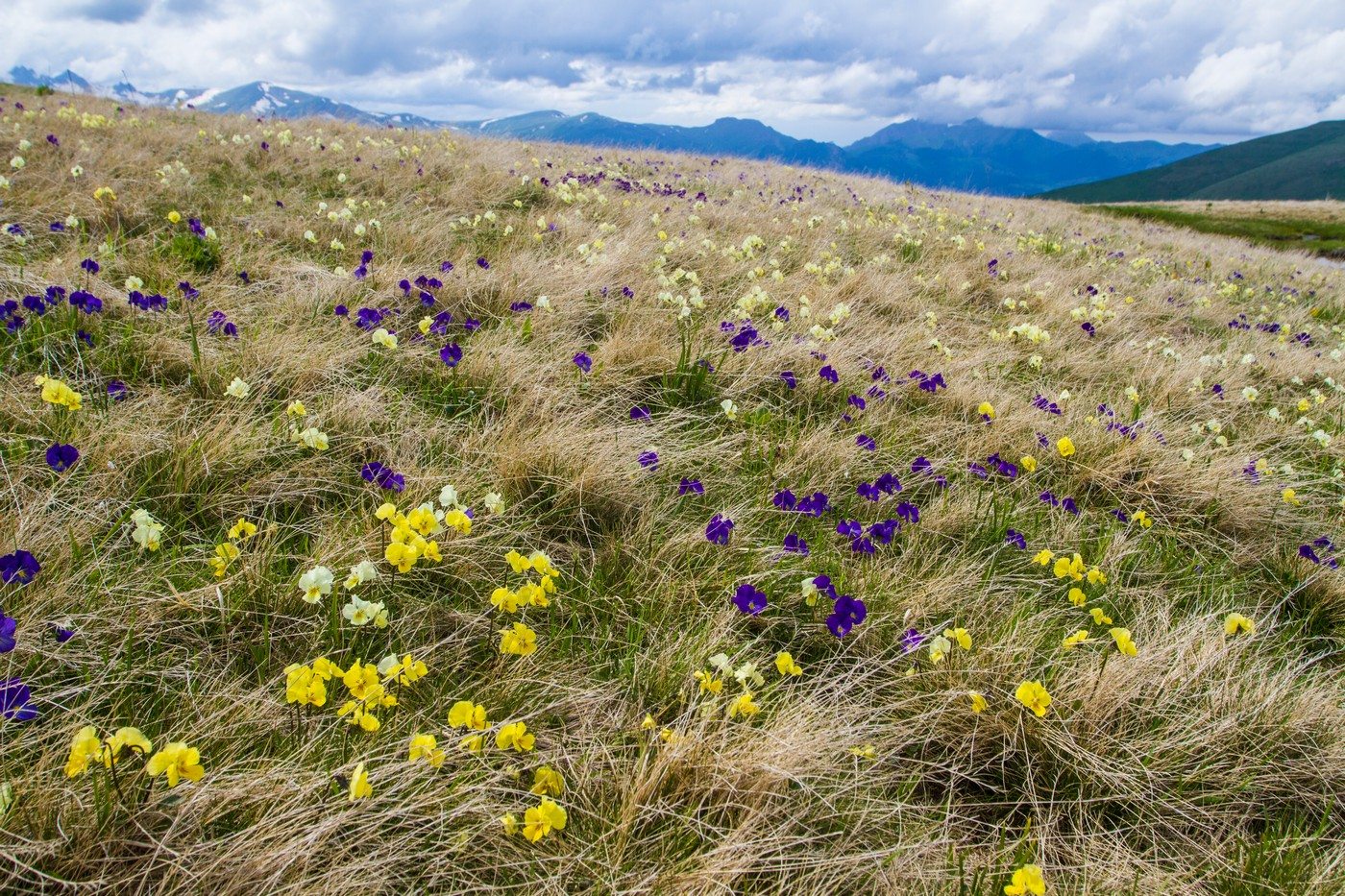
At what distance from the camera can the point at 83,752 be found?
58.9 inches

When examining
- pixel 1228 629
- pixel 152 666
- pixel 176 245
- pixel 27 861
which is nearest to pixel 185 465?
pixel 152 666

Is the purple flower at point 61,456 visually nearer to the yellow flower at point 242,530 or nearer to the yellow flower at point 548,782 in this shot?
the yellow flower at point 242,530

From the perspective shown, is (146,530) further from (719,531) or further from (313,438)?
(719,531)

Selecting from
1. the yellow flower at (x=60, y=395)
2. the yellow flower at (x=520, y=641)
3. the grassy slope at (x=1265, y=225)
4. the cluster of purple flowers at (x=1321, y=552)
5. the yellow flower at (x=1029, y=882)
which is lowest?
the yellow flower at (x=1029, y=882)

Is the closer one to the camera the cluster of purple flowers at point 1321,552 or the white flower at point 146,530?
the white flower at point 146,530

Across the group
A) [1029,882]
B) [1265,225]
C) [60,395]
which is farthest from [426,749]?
[1265,225]

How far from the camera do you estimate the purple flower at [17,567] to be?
1.96m

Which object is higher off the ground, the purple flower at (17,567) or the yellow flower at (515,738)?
the purple flower at (17,567)

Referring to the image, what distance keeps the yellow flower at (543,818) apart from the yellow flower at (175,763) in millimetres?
767

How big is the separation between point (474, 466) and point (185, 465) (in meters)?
1.18

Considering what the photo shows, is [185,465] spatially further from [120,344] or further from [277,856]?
[277,856]

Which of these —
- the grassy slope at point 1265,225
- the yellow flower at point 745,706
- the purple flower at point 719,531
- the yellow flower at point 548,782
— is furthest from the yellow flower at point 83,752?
the grassy slope at point 1265,225

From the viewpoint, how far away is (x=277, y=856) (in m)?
1.59

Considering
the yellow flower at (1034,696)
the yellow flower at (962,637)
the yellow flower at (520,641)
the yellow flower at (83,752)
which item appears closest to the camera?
the yellow flower at (83,752)
